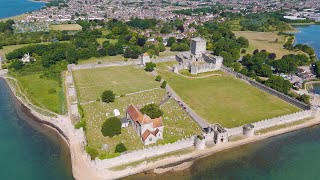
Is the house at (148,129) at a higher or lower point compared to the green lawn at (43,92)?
higher

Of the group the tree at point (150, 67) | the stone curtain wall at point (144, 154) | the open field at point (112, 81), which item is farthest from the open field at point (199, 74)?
the stone curtain wall at point (144, 154)

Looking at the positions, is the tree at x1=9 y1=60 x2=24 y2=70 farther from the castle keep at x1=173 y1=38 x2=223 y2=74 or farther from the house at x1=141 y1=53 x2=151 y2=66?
the castle keep at x1=173 y1=38 x2=223 y2=74

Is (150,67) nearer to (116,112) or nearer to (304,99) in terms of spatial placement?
(116,112)

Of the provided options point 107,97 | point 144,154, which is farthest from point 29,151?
point 107,97

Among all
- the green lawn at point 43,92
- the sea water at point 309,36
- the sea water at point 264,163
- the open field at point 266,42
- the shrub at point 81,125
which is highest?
the shrub at point 81,125

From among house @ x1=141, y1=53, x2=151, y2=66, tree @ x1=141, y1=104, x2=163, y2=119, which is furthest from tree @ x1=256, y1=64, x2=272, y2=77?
tree @ x1=141, y1=104, x2=163, y2=119

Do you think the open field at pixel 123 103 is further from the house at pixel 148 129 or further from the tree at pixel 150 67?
the tree at pixel 150 67
